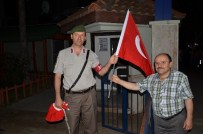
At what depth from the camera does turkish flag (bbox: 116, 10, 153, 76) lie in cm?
380

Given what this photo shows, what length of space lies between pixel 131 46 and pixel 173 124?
1.17 meters

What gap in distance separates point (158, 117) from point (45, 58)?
11.8m

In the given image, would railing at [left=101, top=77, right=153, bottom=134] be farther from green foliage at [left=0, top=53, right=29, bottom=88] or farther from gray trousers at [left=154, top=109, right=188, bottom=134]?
green foliage at [left=0, top=53, right=29, bottom=88]

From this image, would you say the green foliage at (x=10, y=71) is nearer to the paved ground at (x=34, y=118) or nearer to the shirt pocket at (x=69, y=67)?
the paved ground at (x=34, y=118)

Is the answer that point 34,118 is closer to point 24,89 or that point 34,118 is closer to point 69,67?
point 24,89

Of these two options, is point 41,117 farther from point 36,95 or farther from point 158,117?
point 158,117

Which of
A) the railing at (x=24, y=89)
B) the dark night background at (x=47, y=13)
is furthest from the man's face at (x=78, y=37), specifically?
the dark night background at (x=47, y=13)

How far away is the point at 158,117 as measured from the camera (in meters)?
3.76

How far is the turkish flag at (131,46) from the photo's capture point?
3.80 meters

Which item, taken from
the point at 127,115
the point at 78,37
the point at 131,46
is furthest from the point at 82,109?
the point at 127,115

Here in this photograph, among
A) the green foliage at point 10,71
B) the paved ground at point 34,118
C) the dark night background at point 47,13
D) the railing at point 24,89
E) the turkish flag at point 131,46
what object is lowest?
the paved ground at point 34,118

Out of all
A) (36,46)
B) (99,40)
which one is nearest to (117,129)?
(99,40)

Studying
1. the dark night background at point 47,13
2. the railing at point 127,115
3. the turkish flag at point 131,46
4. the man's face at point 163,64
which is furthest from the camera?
the dark night background at point 47,13

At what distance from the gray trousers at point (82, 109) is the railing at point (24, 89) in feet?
18.4
